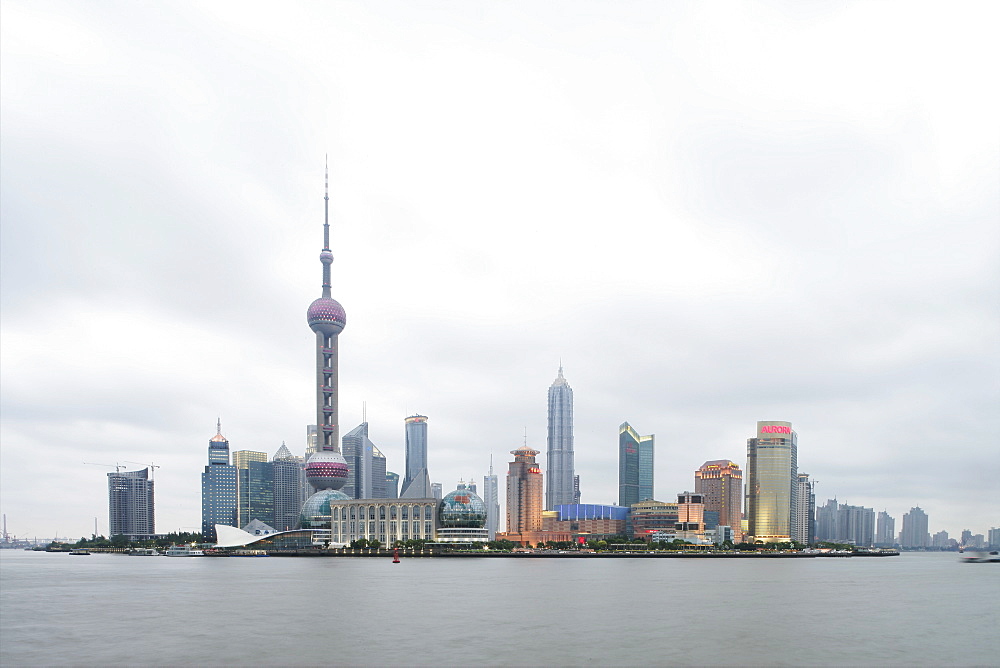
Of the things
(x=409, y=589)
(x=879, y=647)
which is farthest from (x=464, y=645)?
(x=409, y=589)

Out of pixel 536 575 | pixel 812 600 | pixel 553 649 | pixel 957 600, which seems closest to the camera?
pixel 553 649

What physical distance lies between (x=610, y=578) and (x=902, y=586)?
51068mm

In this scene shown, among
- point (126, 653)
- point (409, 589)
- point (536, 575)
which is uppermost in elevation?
point (126, 653)

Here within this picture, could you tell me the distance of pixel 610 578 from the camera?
13425cm

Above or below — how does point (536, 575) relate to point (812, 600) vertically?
below

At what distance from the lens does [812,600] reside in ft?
315

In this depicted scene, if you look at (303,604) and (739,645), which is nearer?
(739,645)

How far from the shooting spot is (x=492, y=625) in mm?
68875

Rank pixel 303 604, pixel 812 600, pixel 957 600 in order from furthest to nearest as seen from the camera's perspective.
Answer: pixel 957 600 → pixel 812 600 → pixel 303 604

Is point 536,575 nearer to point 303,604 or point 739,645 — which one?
point 303,604

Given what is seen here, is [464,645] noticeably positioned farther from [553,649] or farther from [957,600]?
[957,600]

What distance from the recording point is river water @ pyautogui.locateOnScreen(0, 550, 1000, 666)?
Answer: 55.0 metres

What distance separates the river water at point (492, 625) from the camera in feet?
180

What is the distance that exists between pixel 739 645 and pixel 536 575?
87.2m
